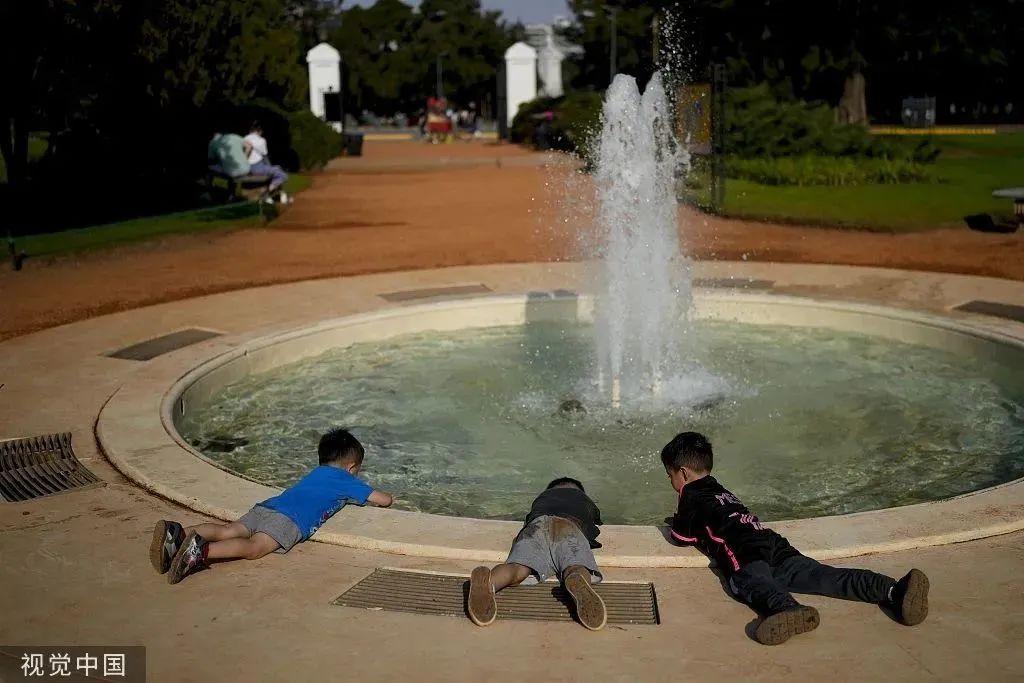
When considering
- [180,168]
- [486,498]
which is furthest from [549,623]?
[180,168]

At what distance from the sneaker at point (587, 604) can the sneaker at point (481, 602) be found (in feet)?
1.13

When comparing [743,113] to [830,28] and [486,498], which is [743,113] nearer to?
[830,28]

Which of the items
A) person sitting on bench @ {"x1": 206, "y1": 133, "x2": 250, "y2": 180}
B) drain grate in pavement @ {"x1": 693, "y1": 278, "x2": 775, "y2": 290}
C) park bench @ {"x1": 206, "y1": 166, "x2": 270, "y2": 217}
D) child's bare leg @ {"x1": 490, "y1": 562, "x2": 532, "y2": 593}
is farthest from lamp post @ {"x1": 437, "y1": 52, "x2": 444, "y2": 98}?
child's bare leg @ {"x1": 490, "y1": 562, "x2": 532, "y2": 593}

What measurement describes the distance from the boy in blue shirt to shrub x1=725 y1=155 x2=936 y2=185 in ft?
67.3

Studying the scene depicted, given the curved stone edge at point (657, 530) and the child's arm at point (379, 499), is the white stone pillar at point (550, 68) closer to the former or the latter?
the child's arm at point (379, 499)

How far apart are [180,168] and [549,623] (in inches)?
830

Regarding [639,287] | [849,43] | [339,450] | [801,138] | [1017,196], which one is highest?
[849,43]

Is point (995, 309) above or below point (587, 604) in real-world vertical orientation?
above

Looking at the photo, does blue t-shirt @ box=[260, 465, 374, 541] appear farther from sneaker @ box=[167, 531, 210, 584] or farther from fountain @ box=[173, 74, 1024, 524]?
fountain @ box=[173, 74, 1024, 524]

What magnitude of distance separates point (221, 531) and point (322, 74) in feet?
143

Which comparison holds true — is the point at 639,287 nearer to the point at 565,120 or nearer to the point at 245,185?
the point at 245,185

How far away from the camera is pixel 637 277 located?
11117 mm

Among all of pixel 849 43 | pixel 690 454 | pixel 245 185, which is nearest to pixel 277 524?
pixel 690 454

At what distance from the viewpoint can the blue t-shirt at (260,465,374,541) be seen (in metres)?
5.78
